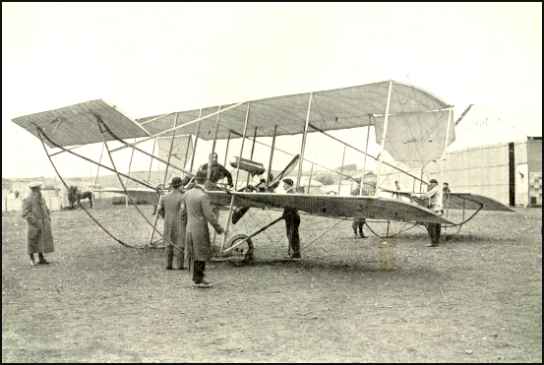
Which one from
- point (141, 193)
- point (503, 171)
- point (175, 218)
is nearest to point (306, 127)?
point (175, 218)

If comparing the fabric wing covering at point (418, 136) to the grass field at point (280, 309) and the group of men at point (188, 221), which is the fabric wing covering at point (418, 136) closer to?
the group of men at point (188, 221)

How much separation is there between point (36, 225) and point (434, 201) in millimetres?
8029

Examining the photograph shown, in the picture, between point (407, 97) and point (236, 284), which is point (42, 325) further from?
point (407, 97)

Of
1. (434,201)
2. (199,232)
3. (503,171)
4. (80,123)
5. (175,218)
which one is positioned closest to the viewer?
(199,232)

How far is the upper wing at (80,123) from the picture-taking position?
8003mm

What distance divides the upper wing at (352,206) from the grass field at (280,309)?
3.19ft

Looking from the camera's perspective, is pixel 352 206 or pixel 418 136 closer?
pixel 352 206

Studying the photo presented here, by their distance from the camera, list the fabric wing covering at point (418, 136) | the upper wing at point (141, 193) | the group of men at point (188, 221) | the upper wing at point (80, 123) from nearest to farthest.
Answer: the group of men at point (188, 221)
the upper wing at point (80, 123)
the fabric wing covering at point (418, 136)
the upper wing at point (141, 193)

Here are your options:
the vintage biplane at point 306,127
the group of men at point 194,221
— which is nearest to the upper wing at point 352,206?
the vintage biplane at point 306,127

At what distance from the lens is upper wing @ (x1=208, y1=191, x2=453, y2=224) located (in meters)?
7.07

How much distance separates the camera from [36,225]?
9.63 metres

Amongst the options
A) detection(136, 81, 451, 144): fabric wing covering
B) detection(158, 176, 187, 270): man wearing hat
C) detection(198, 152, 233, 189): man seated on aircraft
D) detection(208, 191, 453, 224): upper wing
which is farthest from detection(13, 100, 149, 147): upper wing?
detection(208, 191, 453, 224): upper wing

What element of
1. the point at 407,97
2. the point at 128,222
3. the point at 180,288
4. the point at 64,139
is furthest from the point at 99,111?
the point at 128,222

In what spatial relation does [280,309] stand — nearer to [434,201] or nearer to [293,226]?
[293,226]
